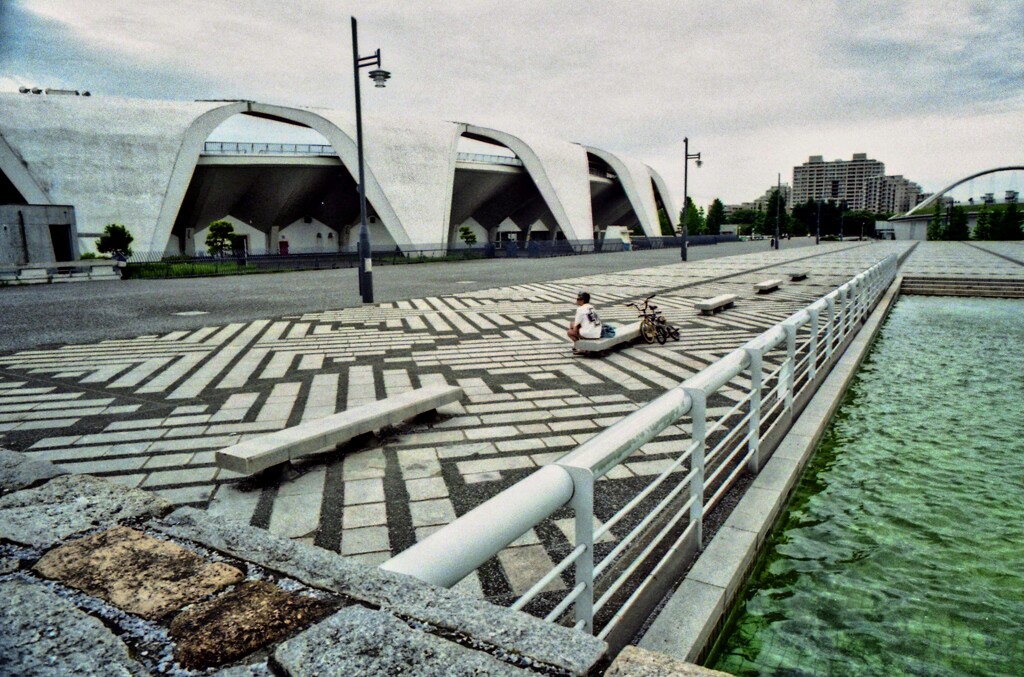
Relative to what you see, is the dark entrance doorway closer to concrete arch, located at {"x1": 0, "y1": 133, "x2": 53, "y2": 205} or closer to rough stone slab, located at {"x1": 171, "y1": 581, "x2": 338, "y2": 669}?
concrete arch, located at {"x1": 0, "y1": 133, "x2": 53, "y2": 205}

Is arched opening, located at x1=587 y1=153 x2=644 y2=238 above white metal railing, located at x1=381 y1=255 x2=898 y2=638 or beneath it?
above

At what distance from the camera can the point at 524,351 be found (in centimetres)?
1009

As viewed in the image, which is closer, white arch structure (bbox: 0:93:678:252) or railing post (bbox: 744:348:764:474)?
railing post (bbox: 744:348:764:474)

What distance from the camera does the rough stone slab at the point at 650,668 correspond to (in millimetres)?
1418

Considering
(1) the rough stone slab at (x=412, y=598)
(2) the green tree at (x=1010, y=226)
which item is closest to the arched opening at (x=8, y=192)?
(1) the rough stone slab at (x=412, y=598)

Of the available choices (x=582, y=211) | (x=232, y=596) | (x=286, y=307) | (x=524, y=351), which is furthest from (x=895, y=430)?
(x=582, y=211)

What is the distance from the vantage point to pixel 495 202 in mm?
66562

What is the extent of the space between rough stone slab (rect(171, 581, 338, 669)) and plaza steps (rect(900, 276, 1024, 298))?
22.9 m

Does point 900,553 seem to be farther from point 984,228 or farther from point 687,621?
point 984,228

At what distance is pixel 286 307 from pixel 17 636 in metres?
15.2

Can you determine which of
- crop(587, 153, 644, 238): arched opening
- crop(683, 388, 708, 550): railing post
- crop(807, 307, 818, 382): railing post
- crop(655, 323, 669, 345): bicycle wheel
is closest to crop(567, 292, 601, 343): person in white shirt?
crop(655, 323, 669, 345): bicycle wheel

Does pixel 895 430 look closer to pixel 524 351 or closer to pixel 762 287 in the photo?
pixel 524 351

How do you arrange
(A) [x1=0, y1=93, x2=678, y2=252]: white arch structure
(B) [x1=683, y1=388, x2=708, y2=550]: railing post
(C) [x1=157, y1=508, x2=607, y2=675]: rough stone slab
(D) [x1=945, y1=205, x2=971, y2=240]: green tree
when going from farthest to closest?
(D) [x1=945, y1=205, x2=971, y2=240]: green tree
(A) [x1=0, y1=93, x2=678, y2=252]: white arch structure
(B) [x1=683, y1=388, x2=708, y2=550]: railing post
(C) [x1=157, y1=508, x2=607, y2=675]: rough stone slab

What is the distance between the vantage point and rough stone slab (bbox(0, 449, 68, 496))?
258cm
